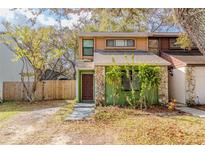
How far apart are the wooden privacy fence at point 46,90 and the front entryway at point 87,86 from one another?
3797mm

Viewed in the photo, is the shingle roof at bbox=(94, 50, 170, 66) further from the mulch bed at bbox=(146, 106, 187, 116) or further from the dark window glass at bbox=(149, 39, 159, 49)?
the mulch bed at bbox=(146, 106, 187, 116)

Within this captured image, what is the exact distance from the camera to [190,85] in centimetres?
1523

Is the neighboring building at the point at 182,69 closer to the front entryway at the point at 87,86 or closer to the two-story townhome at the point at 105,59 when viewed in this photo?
the two-story townhome at the point at 105,59

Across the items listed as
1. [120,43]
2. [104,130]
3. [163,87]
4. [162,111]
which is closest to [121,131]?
[104,130]

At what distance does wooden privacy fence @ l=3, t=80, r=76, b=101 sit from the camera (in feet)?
64.6

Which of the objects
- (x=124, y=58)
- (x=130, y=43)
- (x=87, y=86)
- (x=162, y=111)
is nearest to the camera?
(x=162, y=111)

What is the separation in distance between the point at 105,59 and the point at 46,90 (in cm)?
686

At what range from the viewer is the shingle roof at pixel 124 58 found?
48.1 feet

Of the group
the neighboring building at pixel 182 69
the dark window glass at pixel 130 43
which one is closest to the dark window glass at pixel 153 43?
the neighboring building at pixel 182 69

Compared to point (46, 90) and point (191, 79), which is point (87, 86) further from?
point (191, 79)

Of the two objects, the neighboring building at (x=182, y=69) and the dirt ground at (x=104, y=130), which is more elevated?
the neighboring building at (x=182, y=69)
